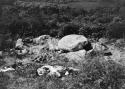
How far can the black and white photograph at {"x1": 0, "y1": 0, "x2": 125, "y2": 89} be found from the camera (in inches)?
257

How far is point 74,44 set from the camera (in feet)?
32.4

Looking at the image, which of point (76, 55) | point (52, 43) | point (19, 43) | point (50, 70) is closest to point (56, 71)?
point (50, 70)

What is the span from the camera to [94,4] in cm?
1527

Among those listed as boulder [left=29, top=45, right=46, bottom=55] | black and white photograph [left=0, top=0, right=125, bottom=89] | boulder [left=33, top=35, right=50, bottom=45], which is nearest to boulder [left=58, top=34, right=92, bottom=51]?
black and white photograph [left=0, top=0, right=125, bottom=89]

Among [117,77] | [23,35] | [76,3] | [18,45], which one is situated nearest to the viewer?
[117,77]

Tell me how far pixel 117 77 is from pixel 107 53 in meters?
3.15

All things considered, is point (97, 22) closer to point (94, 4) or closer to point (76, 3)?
point (94, 4)

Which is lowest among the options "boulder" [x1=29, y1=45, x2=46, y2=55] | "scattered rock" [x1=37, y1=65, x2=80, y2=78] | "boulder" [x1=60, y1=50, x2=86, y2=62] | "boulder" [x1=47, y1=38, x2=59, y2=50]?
"boulder" [x1=29, y1=45, x2=46, y2=55]

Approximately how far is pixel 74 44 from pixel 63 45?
1.50 feet

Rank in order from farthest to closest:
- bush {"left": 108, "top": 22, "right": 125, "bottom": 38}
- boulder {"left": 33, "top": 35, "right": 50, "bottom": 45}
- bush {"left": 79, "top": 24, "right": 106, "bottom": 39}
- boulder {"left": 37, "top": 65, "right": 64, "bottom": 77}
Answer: bush {"left": 79, "top": 24, "right": 106, "bottom": 39} → bush {"left": 108, "top": 22, "right": 125, "bottom": 38} → boulder {"left": 33, "top": 35, "right": 50, "bottom": 45} → boulder {"left": 37, "top": 65, "right": 64, "bottom": 77}

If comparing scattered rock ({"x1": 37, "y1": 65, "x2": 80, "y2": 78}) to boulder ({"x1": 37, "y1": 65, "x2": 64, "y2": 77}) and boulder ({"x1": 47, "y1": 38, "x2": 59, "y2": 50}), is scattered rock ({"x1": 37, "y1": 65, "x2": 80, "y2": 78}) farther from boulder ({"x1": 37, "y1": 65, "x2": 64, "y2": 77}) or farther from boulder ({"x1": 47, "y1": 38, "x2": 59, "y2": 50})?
boulder ({"x1": 47, "y1": 38, "x2": 59, "y2": 50})

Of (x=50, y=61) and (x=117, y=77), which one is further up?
(x=117, y=77)

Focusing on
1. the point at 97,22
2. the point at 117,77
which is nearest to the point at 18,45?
the point at 97,22

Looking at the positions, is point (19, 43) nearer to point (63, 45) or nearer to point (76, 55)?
point (63, 45)
